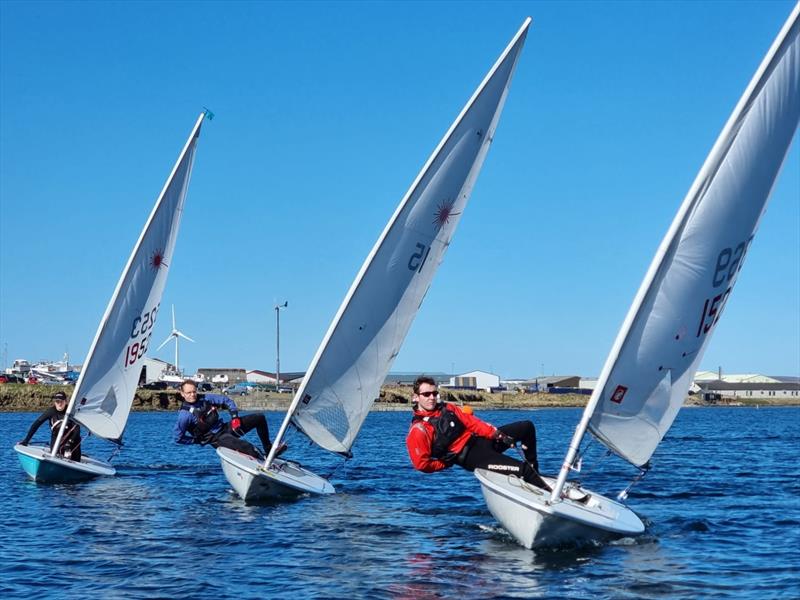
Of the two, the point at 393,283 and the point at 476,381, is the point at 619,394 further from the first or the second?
the point at 476,381

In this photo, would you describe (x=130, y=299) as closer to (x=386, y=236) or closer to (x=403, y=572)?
(x=386, y=236)

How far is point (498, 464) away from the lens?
14.8 meters

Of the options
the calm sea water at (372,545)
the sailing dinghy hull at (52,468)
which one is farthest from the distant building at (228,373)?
the calm sea water at (372,545)

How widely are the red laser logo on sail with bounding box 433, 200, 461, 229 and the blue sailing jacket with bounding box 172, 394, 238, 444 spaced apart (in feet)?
18.5

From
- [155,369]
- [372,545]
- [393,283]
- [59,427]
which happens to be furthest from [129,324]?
[155,369]

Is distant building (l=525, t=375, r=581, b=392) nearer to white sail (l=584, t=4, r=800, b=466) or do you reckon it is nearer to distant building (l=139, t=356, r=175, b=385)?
distant building (l=139, t=356, r=175, b=385)

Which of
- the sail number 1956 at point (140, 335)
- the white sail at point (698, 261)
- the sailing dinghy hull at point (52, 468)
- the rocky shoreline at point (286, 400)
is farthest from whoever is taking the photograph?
the rocky shoreline at point (286, 400)

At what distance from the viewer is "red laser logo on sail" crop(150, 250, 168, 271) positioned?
24.9 metres

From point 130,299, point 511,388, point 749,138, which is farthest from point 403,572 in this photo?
point 511,388

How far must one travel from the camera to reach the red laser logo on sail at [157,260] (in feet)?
81.7

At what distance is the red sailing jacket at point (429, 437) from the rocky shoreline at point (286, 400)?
46.5 metres

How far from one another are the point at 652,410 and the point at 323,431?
7.97 metres

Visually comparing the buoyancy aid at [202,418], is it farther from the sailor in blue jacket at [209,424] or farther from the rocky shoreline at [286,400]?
the rocky shoreline at [286,400]

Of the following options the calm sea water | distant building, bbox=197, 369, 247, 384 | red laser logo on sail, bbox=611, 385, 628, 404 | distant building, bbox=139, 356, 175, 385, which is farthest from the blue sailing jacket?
distant building, bbox=197, 369, 247, 384
